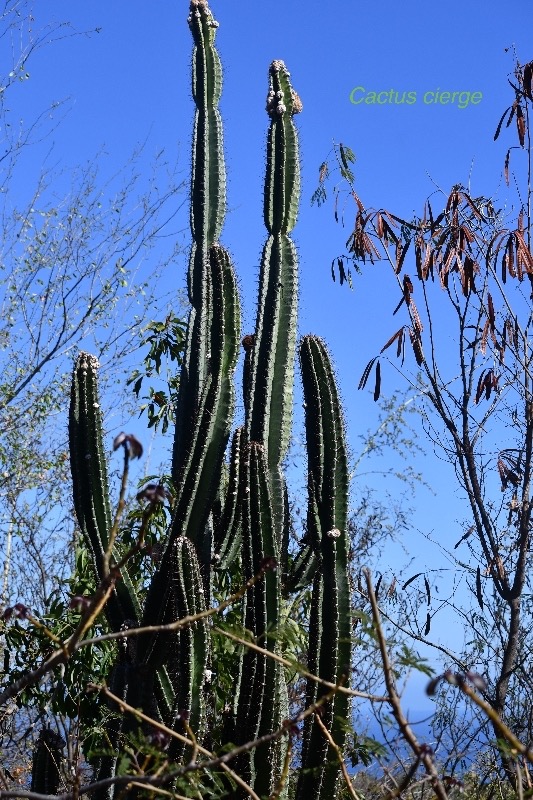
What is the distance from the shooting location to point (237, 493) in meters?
4.95

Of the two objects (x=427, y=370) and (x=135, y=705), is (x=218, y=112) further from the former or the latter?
(x=135, y=705)

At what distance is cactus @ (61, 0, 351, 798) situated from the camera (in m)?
3.80

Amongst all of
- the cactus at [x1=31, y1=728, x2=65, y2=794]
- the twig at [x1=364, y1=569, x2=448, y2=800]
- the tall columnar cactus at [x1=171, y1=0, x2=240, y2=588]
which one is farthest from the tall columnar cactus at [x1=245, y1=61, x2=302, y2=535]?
the twig at [x1=364, y1=569, x2=448, y2=800]

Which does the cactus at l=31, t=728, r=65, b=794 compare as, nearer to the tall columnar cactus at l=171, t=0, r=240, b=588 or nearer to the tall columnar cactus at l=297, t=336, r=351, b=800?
the tall columnar cactus at l=171, t=0, r=240, b=588

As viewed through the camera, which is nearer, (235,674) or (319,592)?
(319,592)

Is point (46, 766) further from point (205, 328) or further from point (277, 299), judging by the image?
point (277, 299)

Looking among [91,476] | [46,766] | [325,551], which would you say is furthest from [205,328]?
[46,766]

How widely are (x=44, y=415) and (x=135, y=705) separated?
6487mm

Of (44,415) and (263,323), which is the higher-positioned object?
(44,415)

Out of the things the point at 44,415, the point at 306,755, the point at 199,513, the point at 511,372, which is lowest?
the point at 306,755

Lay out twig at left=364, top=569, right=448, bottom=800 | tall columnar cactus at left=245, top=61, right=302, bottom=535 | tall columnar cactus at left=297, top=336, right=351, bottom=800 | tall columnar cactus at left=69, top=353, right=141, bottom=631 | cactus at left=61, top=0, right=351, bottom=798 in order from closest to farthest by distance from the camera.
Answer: twig at left=364, top=569, right=448, bottom=800 → tall columnar cactus at left=297, top=336, right=351, bottom=800 → cactus at left=61, top=0, right=351, bottom=798 → tall columnar cactus at left=69, top=353, right=141, bottom=631 → tall columnar cactus at left=245, top=61, right=302, bottom=535

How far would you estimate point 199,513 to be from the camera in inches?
181

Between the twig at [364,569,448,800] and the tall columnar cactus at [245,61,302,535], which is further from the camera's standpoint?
the tall columnar cactus at [245,61,302,535]

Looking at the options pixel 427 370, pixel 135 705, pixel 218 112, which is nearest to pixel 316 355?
pixel 427 370
